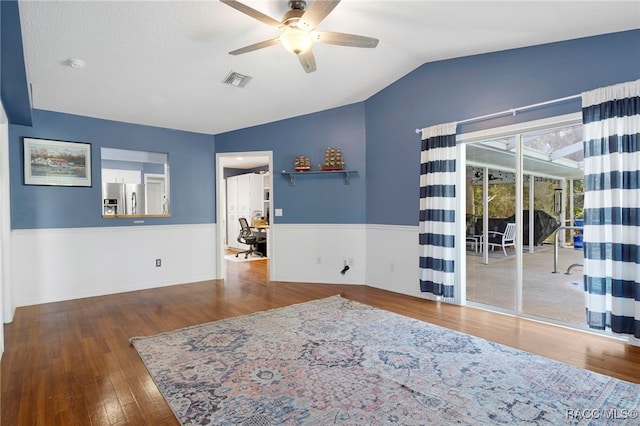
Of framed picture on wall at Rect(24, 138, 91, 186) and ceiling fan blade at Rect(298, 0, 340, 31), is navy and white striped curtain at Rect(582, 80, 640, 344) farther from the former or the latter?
framed picture on wall at Rect(24, 138, 91, 186)

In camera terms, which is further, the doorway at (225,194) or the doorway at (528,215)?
the doorway at (225,194)

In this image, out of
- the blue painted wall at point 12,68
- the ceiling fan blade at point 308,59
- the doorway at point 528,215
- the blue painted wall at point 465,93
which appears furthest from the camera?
the doorway at point 528,215

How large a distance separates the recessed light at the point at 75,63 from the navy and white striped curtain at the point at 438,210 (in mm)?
3787

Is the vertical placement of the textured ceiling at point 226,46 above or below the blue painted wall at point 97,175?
above

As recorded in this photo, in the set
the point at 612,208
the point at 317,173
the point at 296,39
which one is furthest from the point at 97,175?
→ the point at 612,208

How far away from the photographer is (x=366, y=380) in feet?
7.55

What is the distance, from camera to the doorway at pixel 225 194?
227 inches

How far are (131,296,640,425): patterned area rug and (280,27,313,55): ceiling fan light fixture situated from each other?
246 centimetres

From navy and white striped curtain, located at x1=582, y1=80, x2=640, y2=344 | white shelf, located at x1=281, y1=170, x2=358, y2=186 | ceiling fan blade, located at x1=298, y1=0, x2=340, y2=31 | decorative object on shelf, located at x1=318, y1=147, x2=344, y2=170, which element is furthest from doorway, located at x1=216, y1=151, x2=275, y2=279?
navy and white striped curtain, located at x1=582, y1=80, x2=640, y2=344

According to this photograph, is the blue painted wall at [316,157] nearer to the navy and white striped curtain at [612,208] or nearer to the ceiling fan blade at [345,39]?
the ceiling fan blade at [345,39]

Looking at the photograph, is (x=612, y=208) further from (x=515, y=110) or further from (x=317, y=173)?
(x=317, y=173)

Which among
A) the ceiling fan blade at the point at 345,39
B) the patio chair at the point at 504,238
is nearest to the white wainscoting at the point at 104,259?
the ceiling fan blade at the point at 345,39

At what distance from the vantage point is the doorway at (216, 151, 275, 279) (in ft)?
18.9

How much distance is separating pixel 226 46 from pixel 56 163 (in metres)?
3.02
